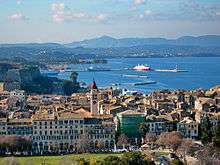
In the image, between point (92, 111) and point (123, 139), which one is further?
point (92, 111)

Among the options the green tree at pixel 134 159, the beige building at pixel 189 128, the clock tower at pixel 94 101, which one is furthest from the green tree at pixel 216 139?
the clock tower at pixel 94 101

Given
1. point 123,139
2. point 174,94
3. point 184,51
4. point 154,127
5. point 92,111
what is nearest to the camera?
point 123,139

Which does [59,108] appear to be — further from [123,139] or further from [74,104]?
[123,139]

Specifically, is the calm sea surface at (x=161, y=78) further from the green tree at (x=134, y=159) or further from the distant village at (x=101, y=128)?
the green tree at (x=134, y=159)

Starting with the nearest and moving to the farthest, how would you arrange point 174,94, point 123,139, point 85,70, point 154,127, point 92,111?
point 123,139, point 154,127, point 92,111, point 174,94, point 85,70

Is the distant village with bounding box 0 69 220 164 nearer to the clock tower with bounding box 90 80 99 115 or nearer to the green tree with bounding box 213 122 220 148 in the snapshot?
the clock tower with bounding box 90 80 99 115

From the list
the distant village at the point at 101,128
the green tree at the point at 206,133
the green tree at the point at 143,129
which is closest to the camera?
the green tree at the point at 206,133

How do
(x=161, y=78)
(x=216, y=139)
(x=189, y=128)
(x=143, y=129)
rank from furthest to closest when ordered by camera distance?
(x=161, y=78) → (x=189, y=128) → (x=143, y=129) → (x=216, y=139)

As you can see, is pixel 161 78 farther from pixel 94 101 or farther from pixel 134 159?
pixel 134 159

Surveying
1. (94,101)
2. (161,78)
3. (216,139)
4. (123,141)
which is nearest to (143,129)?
(123,141)

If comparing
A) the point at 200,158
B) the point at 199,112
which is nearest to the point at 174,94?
the point at 199,112
